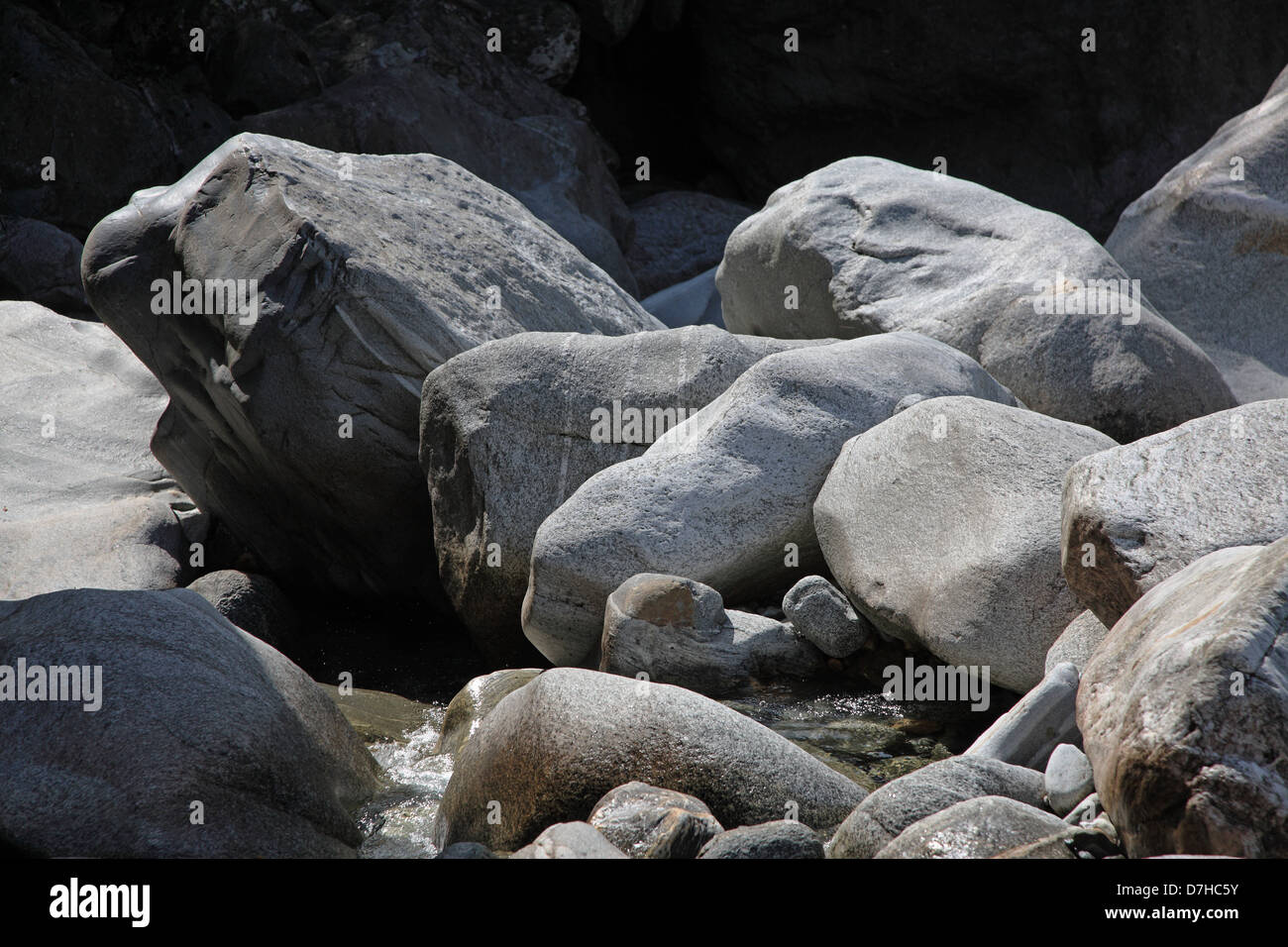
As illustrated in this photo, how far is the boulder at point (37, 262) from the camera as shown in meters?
10.7

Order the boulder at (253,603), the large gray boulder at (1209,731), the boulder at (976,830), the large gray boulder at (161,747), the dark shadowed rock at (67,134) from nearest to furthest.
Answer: the large gray boulder at (1209,731)
the boulder at (976,830)
the large gray boulder at (161,747)
the boulder at (253,603)
the dark shadowed rock at (67,134)

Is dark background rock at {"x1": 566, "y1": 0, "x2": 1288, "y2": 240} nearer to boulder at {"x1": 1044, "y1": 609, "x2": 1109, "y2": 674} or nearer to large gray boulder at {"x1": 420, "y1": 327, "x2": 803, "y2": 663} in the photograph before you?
large gray boulder at {"x1": 420, "y1": 327, "x2": 803, "y2": 663}

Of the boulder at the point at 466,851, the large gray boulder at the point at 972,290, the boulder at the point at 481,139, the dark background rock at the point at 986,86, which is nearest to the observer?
the boulder at the point at 466,851

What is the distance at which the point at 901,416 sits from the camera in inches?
202

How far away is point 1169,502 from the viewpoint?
3.78 meters

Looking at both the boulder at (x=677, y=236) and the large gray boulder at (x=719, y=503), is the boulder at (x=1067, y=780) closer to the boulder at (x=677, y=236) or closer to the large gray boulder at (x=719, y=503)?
the large gray boulder at (x=719, y=503)

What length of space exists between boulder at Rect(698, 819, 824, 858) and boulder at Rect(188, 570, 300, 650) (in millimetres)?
4108

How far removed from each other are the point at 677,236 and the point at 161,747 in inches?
439

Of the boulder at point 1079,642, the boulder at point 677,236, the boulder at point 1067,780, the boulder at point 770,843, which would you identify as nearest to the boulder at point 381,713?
the boulder at point 770,843

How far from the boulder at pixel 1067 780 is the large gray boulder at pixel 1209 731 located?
21 cm

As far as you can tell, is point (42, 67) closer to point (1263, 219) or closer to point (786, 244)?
point (786, 244)

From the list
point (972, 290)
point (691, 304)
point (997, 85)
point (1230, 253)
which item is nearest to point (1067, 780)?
point (972, 290)

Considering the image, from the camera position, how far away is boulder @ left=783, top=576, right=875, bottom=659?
4945 millimetres

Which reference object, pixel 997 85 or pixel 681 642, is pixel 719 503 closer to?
pixel 681 642
